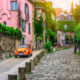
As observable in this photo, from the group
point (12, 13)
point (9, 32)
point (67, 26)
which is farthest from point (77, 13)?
point (67, 26)

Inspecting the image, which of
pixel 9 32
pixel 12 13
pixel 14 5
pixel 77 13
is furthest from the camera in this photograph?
pixel 77 13

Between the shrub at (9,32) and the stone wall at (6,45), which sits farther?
the shrub at (9,32)

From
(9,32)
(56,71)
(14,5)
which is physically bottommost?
(56,71)

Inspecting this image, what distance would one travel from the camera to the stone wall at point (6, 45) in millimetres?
19453

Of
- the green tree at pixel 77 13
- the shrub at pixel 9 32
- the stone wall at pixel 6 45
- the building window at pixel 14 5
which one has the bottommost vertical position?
the stone wall at pixel 6 45

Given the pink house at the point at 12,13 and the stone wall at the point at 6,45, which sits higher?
the pink house at the point at 12,13

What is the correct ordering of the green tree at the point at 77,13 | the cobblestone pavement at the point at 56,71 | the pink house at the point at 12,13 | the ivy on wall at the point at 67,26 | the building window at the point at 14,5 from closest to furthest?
the cobblestone pavement at the point at 56,71 < the pink house at the point at 12,13 < the building window at the point at 14,5 < the green tree at the point at 77,13 < the ivy on wall at the point at 67,26

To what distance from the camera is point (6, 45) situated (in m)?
21.5

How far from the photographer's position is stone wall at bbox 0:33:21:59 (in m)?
19.5

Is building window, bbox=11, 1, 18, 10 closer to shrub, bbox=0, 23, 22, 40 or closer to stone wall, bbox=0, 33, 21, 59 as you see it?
shrub, bbox=0, 23, 22, 40

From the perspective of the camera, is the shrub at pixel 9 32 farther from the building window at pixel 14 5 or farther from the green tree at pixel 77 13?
the green tree at pixel 77 13

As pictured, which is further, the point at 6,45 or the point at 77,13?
the point at 77,13

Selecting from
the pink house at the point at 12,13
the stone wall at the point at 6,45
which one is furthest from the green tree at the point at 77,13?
the stone wall at the point at 6,45

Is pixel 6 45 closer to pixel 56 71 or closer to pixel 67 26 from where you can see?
pixel 56 71
